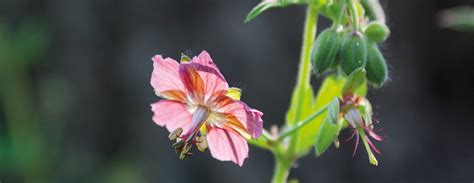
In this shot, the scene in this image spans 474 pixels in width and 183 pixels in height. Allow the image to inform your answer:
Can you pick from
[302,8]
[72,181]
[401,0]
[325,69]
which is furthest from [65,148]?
[325,69]

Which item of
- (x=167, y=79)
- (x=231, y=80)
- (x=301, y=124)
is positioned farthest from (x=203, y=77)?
(x=231, y=80)

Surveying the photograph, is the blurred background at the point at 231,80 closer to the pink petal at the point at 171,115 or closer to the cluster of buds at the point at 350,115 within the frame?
the pink petal at the point at 171,115

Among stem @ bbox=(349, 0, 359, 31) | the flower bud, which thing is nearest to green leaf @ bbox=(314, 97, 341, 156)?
stem @ bbox=(349, 0, 359, 31)

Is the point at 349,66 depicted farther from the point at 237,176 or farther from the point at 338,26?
the point at 237,176

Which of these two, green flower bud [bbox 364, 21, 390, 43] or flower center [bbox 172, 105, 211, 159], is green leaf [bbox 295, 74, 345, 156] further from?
flower center [bbox 172, 105, 211, 159]

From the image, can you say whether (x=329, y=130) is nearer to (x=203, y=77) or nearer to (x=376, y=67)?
(x=376, y=67)
